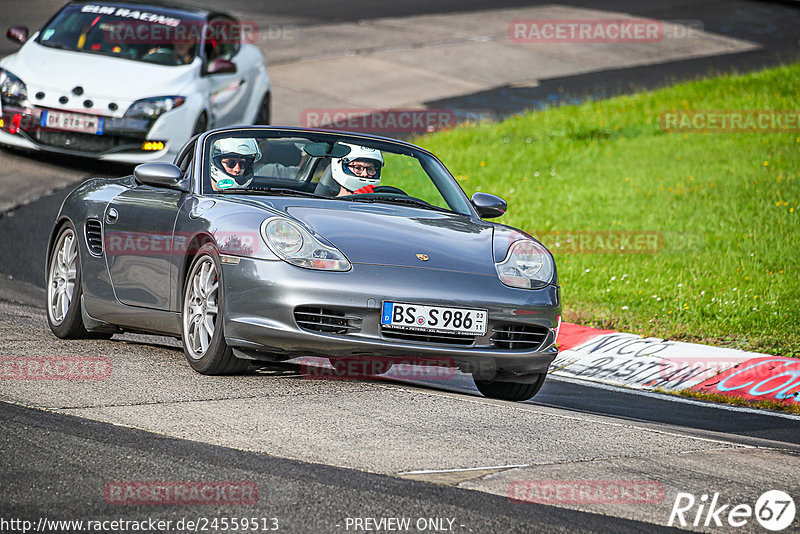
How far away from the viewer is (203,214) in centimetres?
675

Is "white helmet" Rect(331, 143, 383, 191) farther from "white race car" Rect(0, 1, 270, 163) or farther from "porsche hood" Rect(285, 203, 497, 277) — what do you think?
"white race car" Rect(0, 1, 270, 163)

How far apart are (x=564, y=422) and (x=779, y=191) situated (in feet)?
29.5

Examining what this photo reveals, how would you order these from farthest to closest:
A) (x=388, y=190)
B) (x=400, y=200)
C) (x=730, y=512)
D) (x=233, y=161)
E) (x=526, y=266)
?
1. (x=388, y=190)
2. (x=400, y=200)
3. (x=233, y=161)
4. (x=526, y=266)
5. (x=730, y=512)

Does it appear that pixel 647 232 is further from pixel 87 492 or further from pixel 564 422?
pixel 87 492

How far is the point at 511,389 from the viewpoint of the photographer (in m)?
7.07

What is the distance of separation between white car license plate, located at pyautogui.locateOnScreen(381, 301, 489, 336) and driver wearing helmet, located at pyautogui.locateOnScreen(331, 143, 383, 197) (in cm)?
137

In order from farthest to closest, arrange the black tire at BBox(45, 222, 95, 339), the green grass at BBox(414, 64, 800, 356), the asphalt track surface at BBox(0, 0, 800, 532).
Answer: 1. the green grass at BBox(414, 64, 800, 356)
2. the black tire at BBox(45, 222, 95, 339)
3. the asphalt track surface at BBox(0, 0, 800, 532)

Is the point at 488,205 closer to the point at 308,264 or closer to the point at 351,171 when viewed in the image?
the point at 351,171

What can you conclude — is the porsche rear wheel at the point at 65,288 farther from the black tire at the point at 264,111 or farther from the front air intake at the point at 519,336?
the black tire at the point at 264,111

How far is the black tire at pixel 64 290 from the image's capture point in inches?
312

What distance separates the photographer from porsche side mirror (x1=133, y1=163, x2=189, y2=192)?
7125 mm

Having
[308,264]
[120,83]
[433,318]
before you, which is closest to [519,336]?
[433,318]

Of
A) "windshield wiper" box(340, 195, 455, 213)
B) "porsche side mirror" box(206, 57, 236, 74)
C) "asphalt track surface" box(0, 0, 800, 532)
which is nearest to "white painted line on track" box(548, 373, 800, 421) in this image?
"asphalt track surface" box(0, 0, 800, 532)

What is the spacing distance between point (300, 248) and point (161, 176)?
1.25 metres
